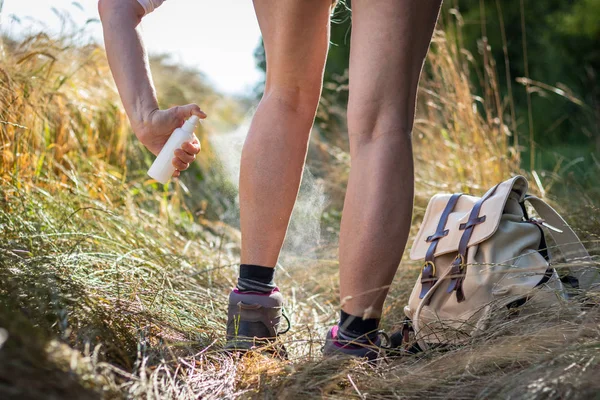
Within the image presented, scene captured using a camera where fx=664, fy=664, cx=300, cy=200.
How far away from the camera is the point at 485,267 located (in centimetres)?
145

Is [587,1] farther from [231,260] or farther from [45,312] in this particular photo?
[45,312]

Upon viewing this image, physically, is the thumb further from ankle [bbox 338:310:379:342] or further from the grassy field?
ankle [bbox 338:310:379:342]

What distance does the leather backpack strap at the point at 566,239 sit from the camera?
155cm

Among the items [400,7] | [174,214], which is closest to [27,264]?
[400,7]

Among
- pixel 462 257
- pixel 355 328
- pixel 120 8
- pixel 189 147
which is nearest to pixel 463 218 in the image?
pixel 462 257

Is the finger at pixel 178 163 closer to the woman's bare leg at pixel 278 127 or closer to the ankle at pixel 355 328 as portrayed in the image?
the woman's bare leg at pixel 278 127

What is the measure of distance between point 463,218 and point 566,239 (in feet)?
0.92

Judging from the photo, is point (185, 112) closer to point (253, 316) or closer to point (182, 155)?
point (182, 155)

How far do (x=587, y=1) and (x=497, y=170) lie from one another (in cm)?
365

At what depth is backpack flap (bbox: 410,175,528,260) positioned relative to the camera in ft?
4.86

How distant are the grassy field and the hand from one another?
0.98 feet

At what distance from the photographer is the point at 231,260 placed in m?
2.53

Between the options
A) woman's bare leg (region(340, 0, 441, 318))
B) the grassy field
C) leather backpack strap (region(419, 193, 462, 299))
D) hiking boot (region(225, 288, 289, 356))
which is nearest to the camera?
the grassy field

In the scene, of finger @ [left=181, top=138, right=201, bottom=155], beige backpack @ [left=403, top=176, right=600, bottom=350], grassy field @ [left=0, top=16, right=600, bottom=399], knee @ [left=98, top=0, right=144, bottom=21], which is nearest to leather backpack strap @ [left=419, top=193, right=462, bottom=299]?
beige backpack @ [left=403, top=176, right=600, bottom=350]
